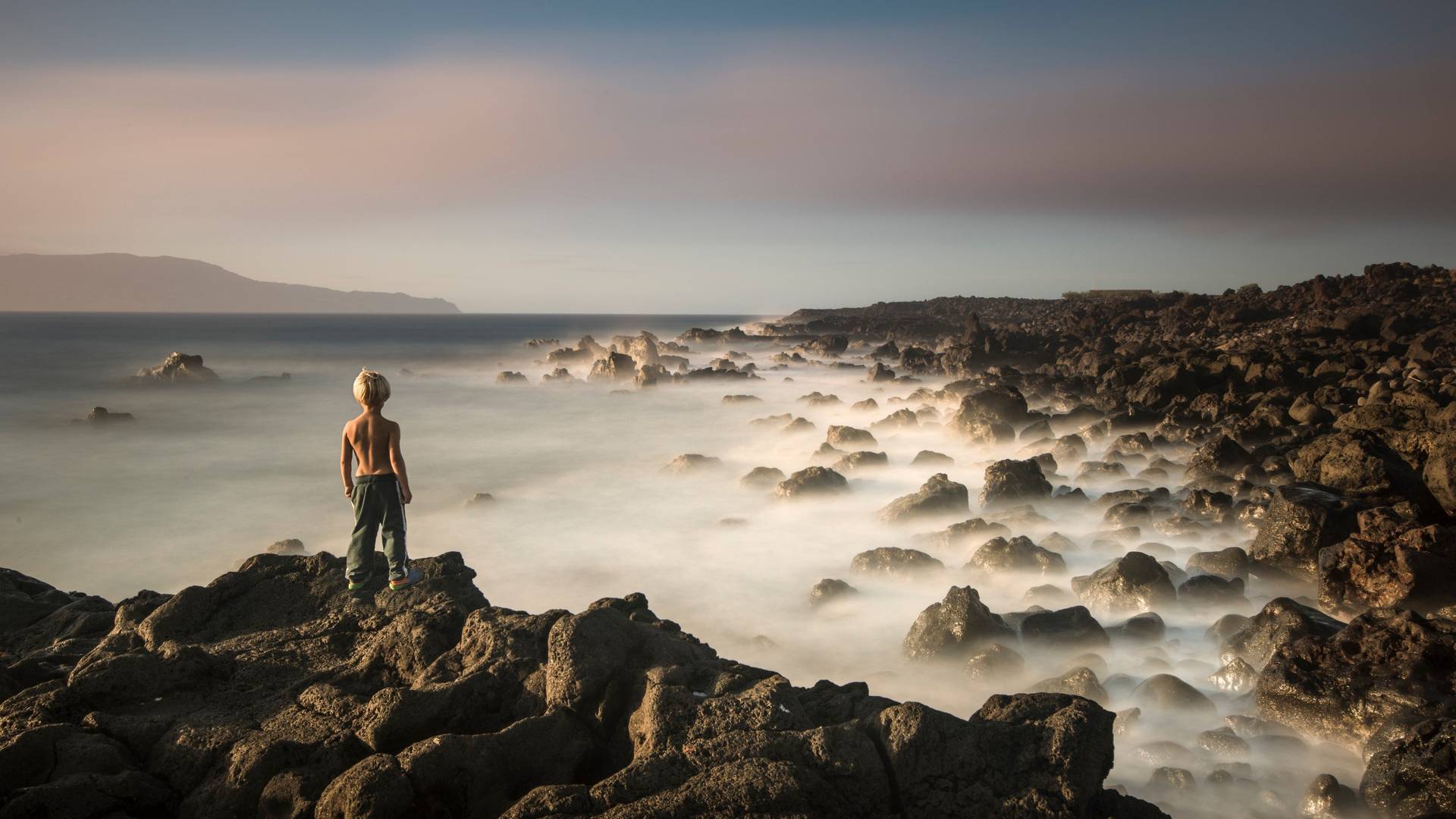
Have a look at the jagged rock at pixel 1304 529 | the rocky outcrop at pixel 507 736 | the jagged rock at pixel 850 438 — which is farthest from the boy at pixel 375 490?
the jagged rock at pixel 850 438

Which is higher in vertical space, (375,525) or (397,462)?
(397,462)

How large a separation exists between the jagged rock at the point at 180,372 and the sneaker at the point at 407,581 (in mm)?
38139

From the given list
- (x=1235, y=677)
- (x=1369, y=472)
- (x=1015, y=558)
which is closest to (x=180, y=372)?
(x=1015, y=558)

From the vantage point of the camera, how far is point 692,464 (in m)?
17.3

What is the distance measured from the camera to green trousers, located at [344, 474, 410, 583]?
573cm

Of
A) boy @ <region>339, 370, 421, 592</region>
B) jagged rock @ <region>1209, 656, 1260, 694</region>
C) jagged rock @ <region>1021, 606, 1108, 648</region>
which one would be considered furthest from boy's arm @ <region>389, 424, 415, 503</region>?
jagged rock @ <region>1209, 656, 1260, 694</region>

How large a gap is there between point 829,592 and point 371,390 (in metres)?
5.96

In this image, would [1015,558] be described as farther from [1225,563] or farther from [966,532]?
[1225,563]

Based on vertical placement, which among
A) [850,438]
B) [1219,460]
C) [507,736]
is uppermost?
[507,736]

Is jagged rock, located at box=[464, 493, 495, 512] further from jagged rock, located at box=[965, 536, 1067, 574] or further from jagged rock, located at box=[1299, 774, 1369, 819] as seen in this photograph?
jagged rock, located at box=[1299, 774, 1369, 819]

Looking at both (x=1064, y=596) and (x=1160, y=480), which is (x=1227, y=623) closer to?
(x=1064, y=596)

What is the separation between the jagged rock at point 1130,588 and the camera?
8.58m

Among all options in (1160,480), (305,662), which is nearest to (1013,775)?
(305,662)

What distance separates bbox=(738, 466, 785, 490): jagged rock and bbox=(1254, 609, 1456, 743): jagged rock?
31.0ft
